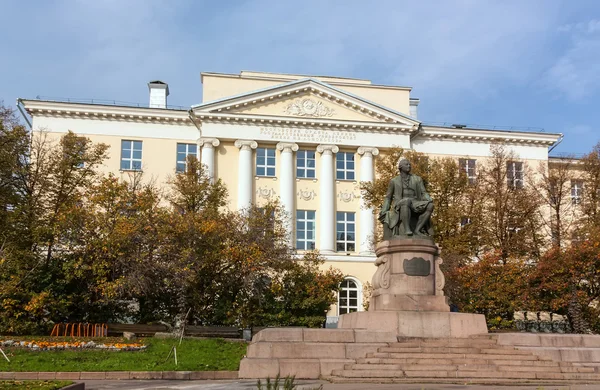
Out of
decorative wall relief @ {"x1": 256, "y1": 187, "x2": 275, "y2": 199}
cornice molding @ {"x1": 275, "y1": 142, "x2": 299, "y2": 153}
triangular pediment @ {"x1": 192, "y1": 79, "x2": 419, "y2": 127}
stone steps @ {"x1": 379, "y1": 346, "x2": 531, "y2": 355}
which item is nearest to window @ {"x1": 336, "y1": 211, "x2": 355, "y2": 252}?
decorative wall relief @ {"x1": 256, "y1": 187, "x2": 275, "y2": 199}

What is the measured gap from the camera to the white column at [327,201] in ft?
157

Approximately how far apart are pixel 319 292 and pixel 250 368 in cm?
1838

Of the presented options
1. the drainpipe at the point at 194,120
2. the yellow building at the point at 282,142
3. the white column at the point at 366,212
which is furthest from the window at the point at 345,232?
the drainpipe at the point at 194,120

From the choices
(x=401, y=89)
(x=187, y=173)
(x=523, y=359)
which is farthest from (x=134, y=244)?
(x=401, y=89)

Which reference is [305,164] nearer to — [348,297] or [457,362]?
[348,297]

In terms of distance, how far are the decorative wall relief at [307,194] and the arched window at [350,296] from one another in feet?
21.2

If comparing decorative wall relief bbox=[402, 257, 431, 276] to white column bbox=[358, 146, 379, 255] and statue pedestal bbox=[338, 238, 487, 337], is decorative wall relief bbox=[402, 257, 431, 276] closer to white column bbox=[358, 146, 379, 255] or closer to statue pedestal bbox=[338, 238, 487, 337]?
statue pedestal bbox=[338, 238, 487, 337]

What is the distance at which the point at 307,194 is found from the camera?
162 ft

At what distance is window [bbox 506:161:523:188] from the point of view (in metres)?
42.7

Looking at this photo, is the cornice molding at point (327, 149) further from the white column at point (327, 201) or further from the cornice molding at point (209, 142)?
the cornice molding at point (209, 142)

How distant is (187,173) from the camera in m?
37.9

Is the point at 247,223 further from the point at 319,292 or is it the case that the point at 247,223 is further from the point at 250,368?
the point at 250,368

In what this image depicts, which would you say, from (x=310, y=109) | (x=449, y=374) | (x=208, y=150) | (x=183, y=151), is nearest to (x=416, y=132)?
(x=310, y=109)

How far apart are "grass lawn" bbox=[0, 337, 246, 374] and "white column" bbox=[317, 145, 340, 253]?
83.4 ft
